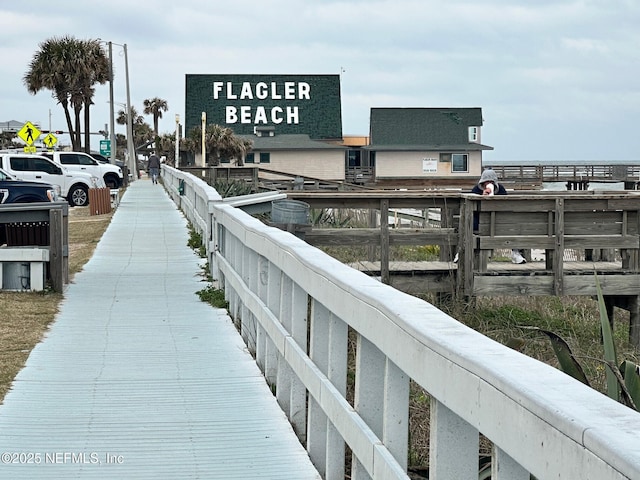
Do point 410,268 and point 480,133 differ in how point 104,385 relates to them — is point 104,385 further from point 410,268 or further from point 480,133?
point 480,133

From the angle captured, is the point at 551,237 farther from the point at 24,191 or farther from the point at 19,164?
the point at 19,164

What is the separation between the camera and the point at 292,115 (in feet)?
260

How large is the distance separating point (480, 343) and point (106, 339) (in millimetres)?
6475

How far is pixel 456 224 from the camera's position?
15055mm

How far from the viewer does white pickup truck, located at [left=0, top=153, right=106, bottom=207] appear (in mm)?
34312

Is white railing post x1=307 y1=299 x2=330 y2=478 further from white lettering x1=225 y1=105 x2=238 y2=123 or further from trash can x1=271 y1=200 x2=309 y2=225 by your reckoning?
white lettering x1=225 y1=105 x2=238 y2=123

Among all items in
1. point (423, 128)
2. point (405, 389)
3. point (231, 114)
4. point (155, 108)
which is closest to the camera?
point (405, 389)

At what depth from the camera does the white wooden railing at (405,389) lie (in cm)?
237

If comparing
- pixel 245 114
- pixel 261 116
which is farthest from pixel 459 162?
pixel 245 114

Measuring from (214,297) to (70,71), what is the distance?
179ft

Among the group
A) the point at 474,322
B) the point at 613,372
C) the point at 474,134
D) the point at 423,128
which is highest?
the point at 423,128

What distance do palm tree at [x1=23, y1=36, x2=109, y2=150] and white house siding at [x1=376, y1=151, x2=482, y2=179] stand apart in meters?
20.4

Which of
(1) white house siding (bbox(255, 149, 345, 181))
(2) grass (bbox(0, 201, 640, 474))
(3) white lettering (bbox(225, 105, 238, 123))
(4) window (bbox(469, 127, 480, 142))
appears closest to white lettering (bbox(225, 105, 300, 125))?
(3) white lettering (bbox(225, 105, 238, 123))

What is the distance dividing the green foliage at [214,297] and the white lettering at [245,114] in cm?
6738
